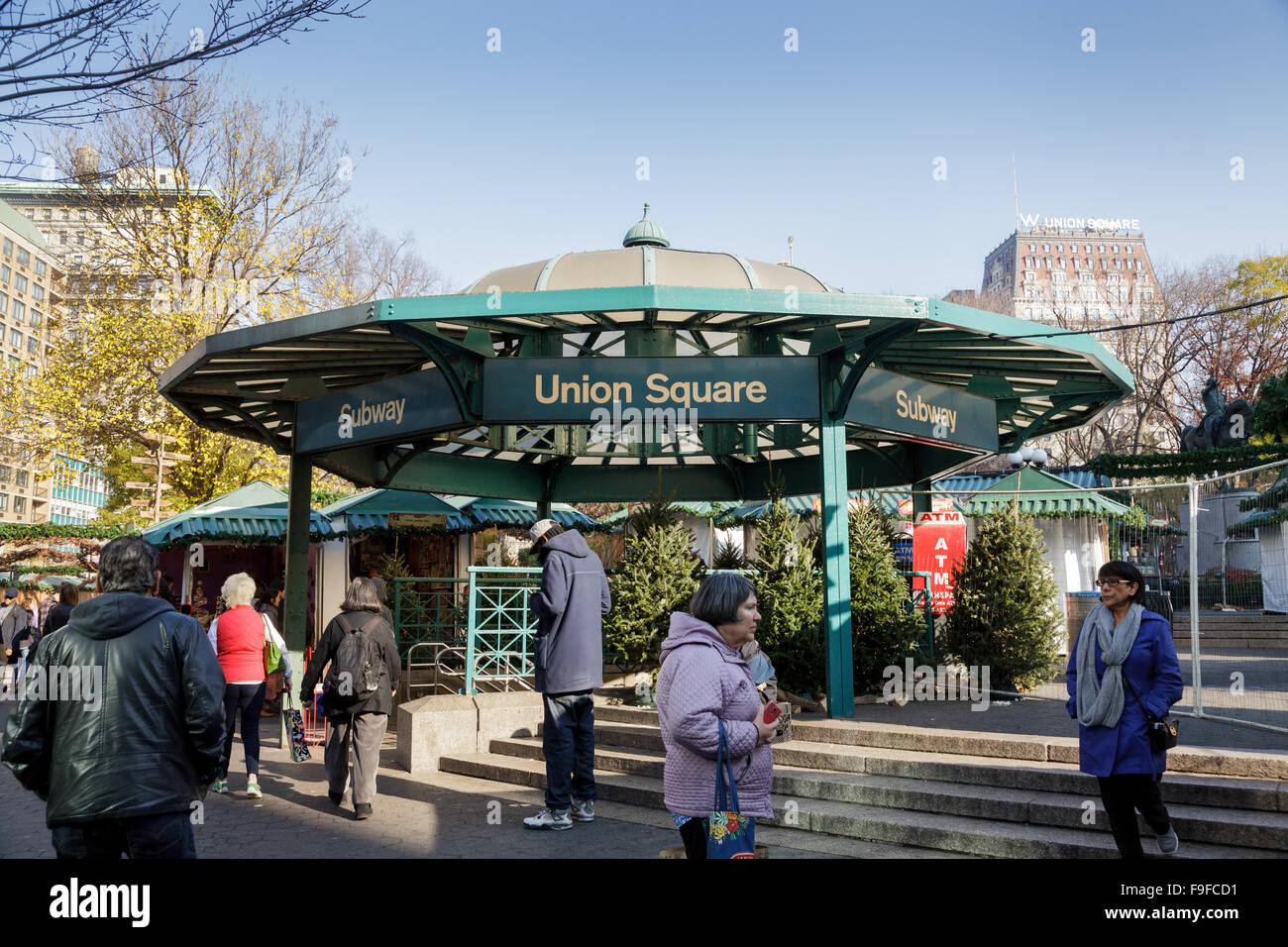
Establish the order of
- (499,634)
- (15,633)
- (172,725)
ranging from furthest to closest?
(15,633) → (499,634) → (172,725)

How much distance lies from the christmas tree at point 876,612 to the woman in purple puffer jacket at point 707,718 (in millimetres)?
6087

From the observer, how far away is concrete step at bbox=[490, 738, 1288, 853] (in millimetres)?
5547

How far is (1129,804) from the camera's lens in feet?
16.9

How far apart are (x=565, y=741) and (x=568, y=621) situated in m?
0.82

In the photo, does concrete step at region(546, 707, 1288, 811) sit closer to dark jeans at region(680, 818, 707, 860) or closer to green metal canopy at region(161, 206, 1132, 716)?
green metal canopy at region(161, 206, 1132, 716)

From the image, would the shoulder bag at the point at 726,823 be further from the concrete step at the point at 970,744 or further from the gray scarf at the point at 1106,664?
the concrete step at the point at 970,744

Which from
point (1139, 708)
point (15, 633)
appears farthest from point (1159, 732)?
point (15, 633)

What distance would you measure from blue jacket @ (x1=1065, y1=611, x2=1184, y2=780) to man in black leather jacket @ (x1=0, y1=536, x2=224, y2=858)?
4230 millimetres

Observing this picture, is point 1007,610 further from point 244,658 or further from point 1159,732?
point 244,658

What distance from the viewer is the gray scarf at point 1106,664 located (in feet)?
17.0

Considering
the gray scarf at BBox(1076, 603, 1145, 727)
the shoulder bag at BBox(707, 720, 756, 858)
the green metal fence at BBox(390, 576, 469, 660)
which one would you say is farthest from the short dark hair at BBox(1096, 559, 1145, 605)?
the green metal fence at BBox(390, 576, 469, 660)
